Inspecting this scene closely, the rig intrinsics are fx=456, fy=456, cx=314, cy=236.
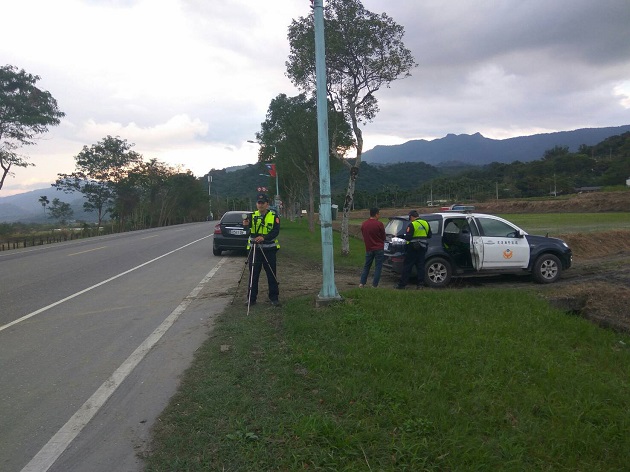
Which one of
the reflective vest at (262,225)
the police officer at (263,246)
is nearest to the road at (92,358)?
the police officer at (263,246)

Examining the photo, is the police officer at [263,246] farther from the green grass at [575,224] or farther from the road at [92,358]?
the green grass at [575,224]

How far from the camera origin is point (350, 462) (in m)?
3.08

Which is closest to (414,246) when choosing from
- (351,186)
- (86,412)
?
(86,412)

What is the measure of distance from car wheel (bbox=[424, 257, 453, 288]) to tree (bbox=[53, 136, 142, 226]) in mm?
46335

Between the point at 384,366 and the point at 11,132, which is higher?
the point at 11,132

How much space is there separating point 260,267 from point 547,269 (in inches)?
244

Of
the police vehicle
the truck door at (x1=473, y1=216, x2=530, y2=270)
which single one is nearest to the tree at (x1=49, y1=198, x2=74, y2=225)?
the police vehicle

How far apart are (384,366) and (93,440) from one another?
2.64 metres

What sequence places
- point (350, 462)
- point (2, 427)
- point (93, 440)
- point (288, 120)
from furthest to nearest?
1. point (288, 120)
2. point (2, 427)
3. point (93, 440)
4. point (350, 462)

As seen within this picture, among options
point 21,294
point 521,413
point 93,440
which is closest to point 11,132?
point 21,294

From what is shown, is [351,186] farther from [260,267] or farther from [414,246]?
[260,267]

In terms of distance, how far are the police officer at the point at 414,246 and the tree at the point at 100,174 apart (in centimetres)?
4623

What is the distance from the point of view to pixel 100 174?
51.1 m

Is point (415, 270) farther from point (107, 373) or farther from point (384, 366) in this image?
point (107, 373)
